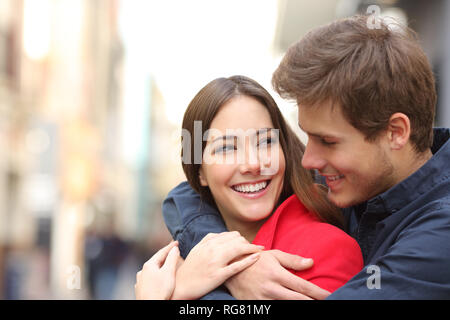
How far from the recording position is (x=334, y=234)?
6.58 feet

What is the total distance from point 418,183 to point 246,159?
71 cm

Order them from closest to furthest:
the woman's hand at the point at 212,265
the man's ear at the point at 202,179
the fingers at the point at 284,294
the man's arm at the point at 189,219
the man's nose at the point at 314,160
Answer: the fingers at the point at 284,294
the woman's hand at the point at 212,265
the man's nose at the point at 314,160
the man's arm at the point at 189,219
the man's ear at the point at 202,179

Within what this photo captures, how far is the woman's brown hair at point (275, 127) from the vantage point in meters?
2.30

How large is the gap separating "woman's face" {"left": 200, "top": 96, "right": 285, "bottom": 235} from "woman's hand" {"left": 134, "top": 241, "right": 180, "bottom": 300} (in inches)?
13.9

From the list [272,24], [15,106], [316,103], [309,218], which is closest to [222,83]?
[316,103]

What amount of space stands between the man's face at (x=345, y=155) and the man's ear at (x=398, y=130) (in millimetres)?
31

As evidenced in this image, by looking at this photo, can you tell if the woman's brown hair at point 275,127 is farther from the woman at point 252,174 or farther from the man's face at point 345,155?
the man's face at point 345,155

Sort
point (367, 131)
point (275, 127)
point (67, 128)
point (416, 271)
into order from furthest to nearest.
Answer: point (67, 128) → point (275, 127) → point (367, 131) → point (416, 271)

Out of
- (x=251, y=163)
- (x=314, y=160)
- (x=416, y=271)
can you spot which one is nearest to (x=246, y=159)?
(x=251, y=163)

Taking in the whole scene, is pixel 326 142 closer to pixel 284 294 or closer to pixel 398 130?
pixel 398 130

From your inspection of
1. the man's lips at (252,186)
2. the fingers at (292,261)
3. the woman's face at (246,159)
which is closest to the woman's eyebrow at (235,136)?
the woman's face at (246,159)

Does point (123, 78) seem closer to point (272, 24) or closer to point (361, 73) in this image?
point (272, 24)

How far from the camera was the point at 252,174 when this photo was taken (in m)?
2.29
